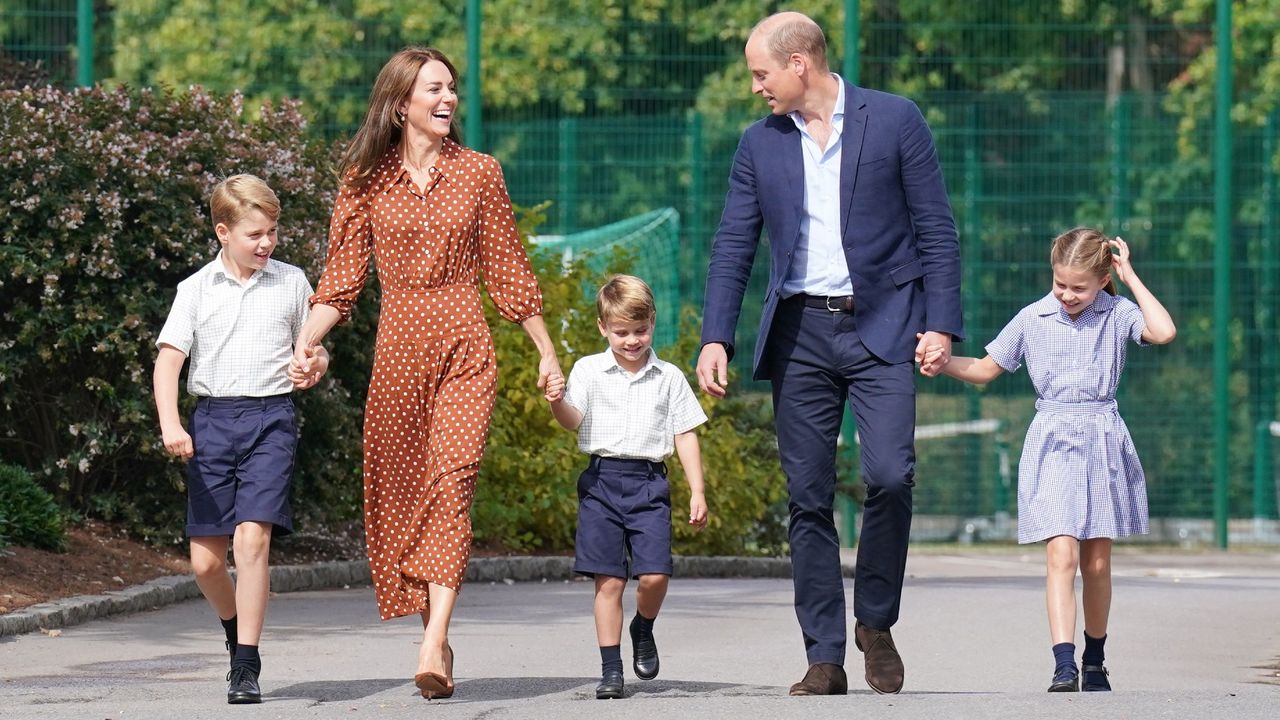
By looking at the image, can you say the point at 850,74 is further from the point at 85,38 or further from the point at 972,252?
the point at 85,38

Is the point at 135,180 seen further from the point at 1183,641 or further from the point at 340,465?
the point at 1183,641

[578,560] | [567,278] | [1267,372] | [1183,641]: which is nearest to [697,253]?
[567,278]

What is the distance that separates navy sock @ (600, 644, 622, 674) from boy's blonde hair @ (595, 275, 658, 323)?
3.43 feet

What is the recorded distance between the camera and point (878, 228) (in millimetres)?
6301

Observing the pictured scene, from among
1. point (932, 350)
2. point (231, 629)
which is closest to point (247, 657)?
point (231, 629)

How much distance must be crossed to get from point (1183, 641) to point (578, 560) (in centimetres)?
315

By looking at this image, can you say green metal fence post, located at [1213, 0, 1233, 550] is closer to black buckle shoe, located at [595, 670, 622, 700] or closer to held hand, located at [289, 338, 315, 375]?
black buckle shoe, located at [595, 670, 622, 700]

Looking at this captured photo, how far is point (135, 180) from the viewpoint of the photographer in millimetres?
9766

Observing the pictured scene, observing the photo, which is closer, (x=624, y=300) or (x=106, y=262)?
(x=624, y=300)

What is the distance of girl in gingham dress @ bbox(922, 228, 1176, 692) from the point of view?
6.64 m

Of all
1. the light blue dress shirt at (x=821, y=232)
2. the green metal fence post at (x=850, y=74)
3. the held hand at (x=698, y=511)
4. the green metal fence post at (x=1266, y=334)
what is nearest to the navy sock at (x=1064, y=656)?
the held hand at (x=698, y=511)

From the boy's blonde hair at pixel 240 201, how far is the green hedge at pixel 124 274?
3.09 meters

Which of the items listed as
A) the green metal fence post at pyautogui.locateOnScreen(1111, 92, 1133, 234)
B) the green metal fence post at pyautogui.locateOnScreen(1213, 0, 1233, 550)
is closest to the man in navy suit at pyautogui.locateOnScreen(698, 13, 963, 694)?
the green metal fence post at pyautogui.locateOnScreen(1111, 92, 1133, 234)

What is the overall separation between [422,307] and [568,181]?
28.7 feet
